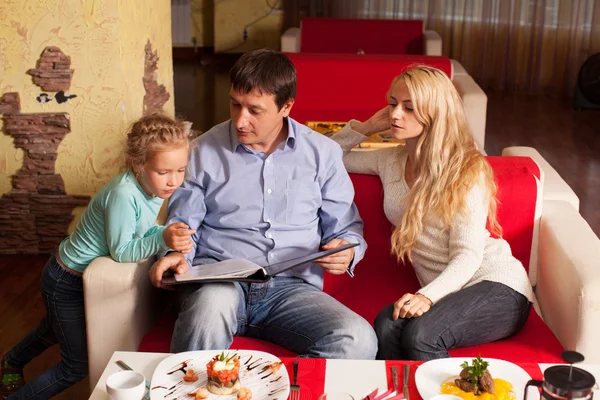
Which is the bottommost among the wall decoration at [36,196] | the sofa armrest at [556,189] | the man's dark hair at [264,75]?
the wall decoration at [36,196]

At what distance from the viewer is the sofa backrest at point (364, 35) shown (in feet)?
20.7

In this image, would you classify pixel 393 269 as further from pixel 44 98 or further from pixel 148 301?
pixel 44 98

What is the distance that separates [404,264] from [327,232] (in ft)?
0.86

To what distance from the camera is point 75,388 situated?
2.63 metres

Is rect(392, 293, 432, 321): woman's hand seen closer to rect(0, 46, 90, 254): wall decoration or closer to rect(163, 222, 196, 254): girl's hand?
rect(163, 222, 196, 254): girl's hand

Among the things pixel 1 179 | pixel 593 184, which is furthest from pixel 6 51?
pixel 593 184

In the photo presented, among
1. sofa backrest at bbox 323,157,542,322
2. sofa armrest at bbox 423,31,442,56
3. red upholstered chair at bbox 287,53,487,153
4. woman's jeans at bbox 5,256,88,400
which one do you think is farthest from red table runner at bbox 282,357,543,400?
sofa armrest at bbox 423,31,442,56

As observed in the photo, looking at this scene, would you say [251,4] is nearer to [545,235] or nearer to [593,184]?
[593,184]

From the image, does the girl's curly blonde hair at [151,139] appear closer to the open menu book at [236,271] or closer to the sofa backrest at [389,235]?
the open menu book at [236,271]

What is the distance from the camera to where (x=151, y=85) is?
390 centimetres

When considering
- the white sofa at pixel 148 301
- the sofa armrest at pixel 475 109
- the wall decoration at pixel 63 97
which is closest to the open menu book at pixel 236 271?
the white sofa at pixel 148 301

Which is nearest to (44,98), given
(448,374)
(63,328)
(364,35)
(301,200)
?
(63,328)

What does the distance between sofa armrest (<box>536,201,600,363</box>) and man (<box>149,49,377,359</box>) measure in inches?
20.3

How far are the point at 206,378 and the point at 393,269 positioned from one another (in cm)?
99
